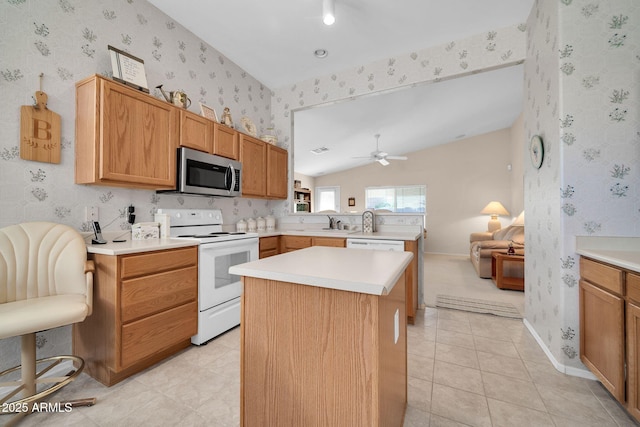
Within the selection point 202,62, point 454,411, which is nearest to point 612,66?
point 454,411

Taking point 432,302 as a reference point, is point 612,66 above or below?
above

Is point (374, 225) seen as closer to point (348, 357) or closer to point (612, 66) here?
point (612, 66)

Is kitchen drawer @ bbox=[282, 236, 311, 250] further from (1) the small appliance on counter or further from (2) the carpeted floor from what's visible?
(2) the carpeted floor

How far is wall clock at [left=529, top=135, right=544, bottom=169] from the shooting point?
2.12m

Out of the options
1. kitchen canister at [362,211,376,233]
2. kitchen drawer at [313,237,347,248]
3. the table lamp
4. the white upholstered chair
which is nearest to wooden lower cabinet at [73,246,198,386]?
the white upholstered chair

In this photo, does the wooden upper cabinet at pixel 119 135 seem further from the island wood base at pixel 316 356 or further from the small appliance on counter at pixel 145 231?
the island wood base at pixel 316 356

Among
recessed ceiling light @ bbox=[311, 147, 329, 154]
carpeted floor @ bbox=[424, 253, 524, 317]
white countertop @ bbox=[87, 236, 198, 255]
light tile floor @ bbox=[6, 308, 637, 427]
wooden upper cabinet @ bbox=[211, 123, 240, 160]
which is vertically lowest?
light tile floor @ bbox=[6, 308, 637, 427]

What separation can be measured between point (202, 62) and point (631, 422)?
4.26m

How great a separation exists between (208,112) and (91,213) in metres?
1.43

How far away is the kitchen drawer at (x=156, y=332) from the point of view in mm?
1629

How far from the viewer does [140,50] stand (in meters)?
2.28

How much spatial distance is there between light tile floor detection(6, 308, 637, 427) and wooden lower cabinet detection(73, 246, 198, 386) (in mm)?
135

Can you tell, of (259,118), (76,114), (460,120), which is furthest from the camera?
(460,120)

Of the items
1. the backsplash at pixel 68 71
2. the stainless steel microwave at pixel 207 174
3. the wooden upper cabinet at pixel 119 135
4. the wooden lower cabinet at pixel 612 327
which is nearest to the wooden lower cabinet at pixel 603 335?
the wooden lower cabinet at pixel 612 327
